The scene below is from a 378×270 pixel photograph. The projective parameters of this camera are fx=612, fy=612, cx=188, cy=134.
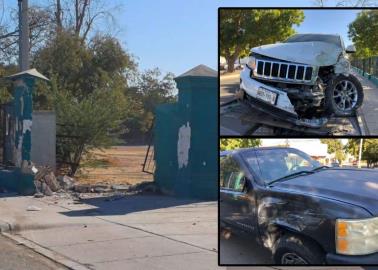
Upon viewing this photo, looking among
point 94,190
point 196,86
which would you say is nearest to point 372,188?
point 196,86

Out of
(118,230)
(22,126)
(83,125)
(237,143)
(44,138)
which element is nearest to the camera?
(237,143)

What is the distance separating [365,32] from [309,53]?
434mm

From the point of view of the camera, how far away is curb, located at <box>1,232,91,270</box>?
761cm

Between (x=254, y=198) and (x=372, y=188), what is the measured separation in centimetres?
78

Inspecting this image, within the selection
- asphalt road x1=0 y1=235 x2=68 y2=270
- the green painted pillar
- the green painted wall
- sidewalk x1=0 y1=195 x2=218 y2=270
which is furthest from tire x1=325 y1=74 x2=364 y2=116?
the green painted pillar

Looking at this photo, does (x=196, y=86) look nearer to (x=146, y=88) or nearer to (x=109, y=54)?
(x=109, y=54)

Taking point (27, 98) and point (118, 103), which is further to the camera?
point (118, 103)

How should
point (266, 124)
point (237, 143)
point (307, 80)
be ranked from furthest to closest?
point (237, 143)
point (266, 124)
point (307, 80)

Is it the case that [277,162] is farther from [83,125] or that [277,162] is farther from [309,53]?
[83,125]

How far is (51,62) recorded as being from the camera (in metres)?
36.3

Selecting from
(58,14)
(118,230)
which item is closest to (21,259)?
(118,230)

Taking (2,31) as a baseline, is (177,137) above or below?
below

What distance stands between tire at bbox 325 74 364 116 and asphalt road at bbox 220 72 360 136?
0.06 metres

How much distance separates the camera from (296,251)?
13.5ft
